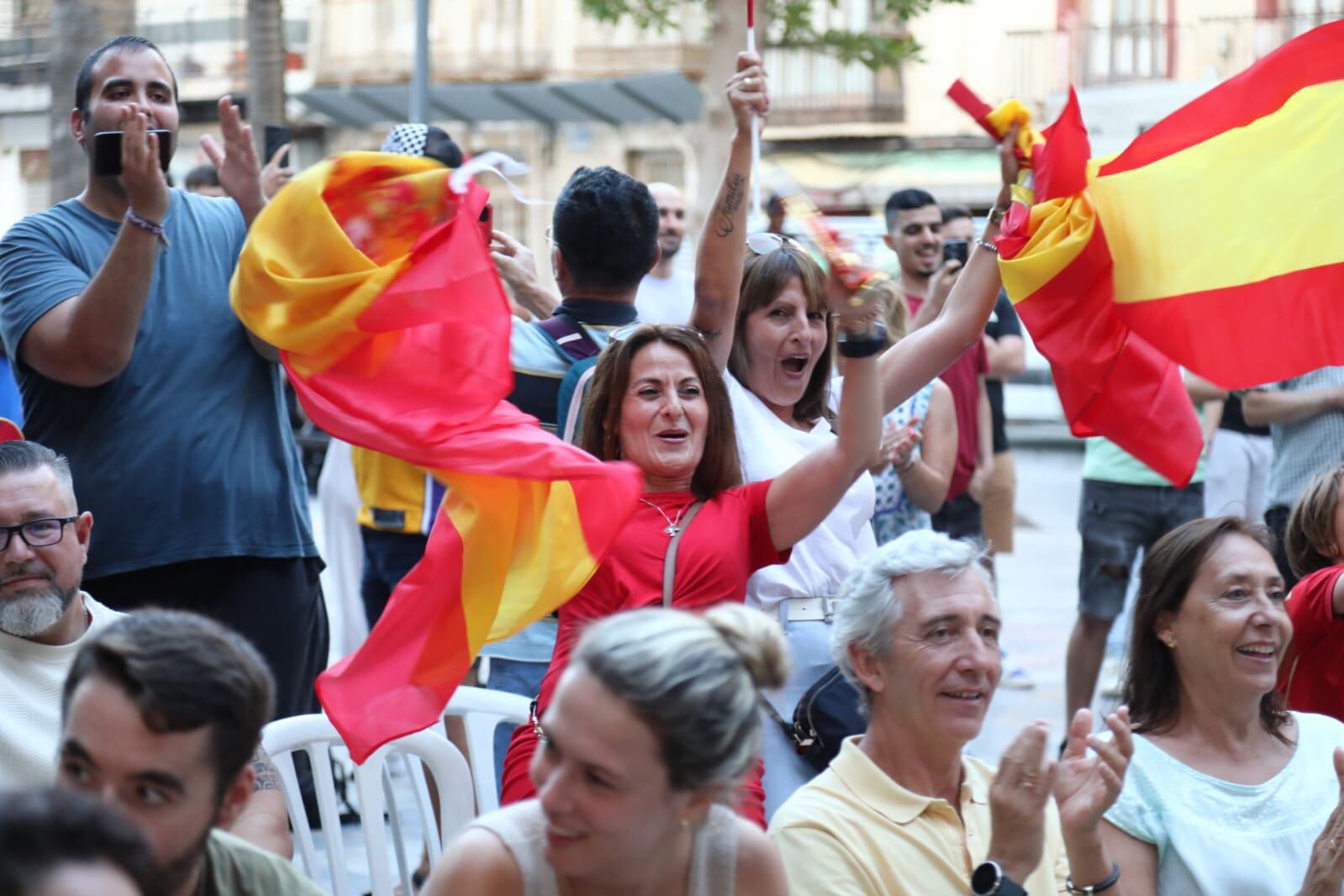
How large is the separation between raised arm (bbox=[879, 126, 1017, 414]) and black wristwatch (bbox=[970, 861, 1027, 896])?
4.63ft

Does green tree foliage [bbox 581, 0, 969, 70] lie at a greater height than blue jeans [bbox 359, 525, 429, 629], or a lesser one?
greater

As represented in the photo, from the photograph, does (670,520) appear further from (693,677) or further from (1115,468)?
(1115,468)

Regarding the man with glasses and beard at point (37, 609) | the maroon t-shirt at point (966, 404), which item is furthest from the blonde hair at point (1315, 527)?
the man with glasses and beard at point (37, 609)

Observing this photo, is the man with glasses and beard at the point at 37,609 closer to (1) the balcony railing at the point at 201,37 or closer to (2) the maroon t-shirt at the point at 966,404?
(2) the maroon t-shirt at the point at 966,404

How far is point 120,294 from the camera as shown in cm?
381

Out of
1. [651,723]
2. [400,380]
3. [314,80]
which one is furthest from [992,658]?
[314,80]

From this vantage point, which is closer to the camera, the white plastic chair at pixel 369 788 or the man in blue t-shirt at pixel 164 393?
the white plastic chair at pixel 369 788

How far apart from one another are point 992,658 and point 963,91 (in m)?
1.60

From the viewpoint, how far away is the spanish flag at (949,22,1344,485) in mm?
4211

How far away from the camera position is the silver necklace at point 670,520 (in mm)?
3637

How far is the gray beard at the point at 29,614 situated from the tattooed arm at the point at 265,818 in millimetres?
494

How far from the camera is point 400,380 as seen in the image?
3631 mm

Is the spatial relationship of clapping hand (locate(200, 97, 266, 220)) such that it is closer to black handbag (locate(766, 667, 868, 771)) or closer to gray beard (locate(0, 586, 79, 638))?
gray beard (locate(0, 586, 79, 638))

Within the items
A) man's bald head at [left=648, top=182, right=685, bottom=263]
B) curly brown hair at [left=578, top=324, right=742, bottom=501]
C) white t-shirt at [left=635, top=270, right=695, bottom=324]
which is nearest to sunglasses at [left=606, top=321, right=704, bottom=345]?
curly brown hair at [left=578, top=324, right=742, bottom=501]
